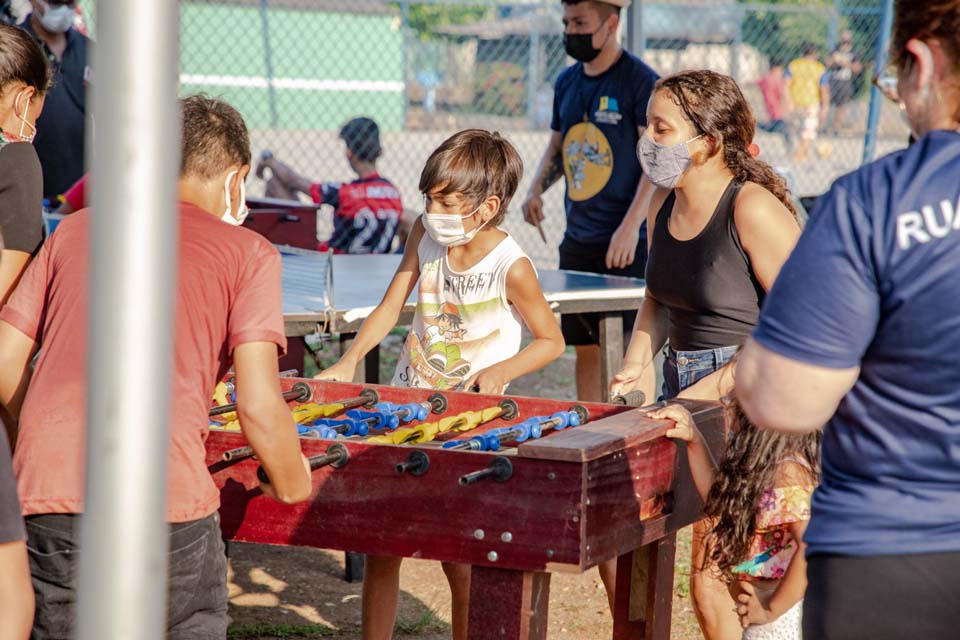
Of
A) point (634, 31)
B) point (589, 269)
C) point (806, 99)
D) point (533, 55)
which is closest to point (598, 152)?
point (589, 269)

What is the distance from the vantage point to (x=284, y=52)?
24.8 m

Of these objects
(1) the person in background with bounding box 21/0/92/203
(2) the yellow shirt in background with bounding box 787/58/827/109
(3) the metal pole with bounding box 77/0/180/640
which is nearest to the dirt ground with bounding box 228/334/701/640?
(1) the person in background with bounding box 21/0/92/203

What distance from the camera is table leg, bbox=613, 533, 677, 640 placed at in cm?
318

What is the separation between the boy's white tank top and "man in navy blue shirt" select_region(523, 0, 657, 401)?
189cm

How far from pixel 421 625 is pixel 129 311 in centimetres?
354

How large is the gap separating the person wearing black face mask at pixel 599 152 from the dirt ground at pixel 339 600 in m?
1.14

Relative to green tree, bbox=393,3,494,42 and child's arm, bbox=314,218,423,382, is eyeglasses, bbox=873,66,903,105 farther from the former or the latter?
green tree, bbox=393,3,494,42

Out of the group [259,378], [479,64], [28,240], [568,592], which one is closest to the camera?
[259,378]

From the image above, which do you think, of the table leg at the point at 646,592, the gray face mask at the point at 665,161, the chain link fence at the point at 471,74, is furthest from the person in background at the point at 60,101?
the chain link fence at the point at 471,74

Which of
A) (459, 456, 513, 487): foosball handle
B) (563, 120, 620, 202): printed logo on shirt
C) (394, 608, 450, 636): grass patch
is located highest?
(563, 120, 620, 202): printed logo on shirt

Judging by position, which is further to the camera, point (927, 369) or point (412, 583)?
point (412, 583)

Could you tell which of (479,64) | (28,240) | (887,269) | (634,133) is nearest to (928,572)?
(887,269)

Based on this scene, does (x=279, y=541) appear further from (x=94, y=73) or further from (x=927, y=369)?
(x=94, y=73)

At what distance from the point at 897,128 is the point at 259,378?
2336 centimetres
